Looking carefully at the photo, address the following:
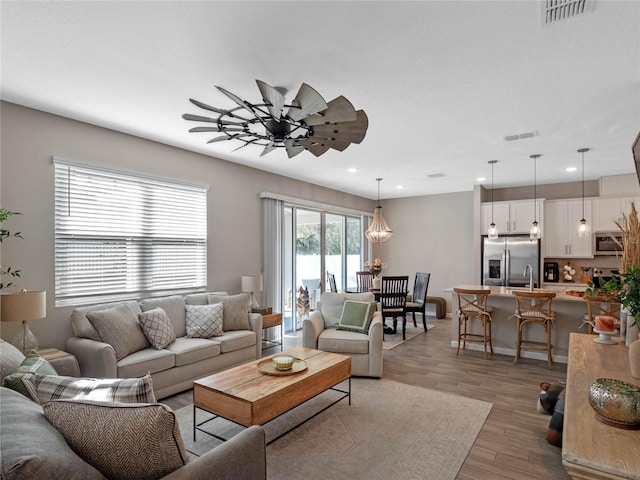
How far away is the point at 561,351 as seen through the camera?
4.75 meters

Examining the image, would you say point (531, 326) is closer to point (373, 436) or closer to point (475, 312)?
point (475, 312)

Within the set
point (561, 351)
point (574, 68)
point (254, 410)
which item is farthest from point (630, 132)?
point (254, 410)

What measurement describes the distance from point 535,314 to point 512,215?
9.16ft

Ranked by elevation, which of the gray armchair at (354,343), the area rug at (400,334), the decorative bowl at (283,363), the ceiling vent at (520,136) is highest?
the ceiling vent at (520,136)

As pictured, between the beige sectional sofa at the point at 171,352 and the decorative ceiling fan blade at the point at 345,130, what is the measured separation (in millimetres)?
2571

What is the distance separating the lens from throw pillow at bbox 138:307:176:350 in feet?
12.0

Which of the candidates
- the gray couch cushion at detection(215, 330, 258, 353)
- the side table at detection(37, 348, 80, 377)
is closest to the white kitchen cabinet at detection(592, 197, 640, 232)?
the gray couch cushion at detection(215, 330, 258, 353)

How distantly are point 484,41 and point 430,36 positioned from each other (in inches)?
14.2

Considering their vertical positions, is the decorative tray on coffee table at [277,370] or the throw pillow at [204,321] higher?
the throw pillow at [204,321]

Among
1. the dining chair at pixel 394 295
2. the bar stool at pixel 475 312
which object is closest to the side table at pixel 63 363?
the dining chair at pixel 394 295

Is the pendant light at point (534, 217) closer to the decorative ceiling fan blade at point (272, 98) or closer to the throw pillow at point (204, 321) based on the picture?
the decorative ceiling fan blade at point (272, 98)

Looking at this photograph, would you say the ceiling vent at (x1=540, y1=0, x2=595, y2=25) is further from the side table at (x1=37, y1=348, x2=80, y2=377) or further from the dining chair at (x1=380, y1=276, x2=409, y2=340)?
the dining chair at (x1=380, y1=276, x2=409, y2=340)

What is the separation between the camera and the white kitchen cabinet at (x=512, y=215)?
6629 mm

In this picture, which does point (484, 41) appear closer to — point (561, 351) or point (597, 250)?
point (561, 351)
